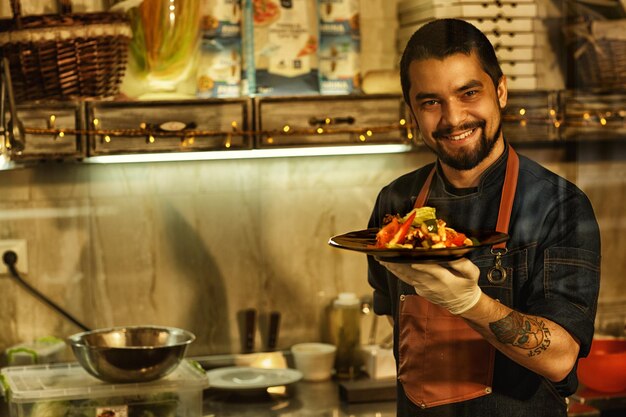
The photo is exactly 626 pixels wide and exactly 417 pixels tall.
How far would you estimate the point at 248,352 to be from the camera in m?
1.88

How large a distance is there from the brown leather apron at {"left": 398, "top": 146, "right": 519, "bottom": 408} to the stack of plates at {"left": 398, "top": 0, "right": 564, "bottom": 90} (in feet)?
0.72

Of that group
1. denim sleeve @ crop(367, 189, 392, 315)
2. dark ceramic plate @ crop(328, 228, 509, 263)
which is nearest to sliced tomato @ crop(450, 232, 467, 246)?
dark ceramic plate @ crop(328, 228, 509, 263)

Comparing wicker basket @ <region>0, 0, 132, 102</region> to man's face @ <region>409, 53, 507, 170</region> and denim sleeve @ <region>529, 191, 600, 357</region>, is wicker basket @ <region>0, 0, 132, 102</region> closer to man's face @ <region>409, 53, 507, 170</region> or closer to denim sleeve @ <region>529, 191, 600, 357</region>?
man's face @ <region>409, 53, 507, 170</region>

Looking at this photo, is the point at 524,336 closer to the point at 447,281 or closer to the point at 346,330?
the point at 447,281

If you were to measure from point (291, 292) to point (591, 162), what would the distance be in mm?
707

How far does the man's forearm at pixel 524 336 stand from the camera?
3.36ft

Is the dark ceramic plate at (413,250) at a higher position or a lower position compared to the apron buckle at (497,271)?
higher

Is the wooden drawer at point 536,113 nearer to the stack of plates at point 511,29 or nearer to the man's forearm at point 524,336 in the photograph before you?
the stack of plates at point 511,29

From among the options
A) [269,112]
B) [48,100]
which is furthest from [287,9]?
[48,100]

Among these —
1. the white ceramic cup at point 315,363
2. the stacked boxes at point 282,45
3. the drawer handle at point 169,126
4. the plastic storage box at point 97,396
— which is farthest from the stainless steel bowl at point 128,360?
the stacked boxes at point 282,45

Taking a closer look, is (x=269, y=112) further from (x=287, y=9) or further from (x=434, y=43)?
(x=434, y=43)

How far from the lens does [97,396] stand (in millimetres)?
1541

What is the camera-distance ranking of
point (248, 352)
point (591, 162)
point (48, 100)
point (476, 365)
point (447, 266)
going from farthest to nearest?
point (248, 352), point (48, 100), point (591, 162), point (476, 365), point (447, 266)

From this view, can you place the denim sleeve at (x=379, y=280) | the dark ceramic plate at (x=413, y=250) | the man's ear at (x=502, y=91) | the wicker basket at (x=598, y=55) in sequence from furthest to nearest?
the wicker basket at (x=598, y=55) < the denim sleeve at (x=379, y=280) < the man's ear at (x=502, y=91) < the dark ceramic plate at (x=413, y=250)
